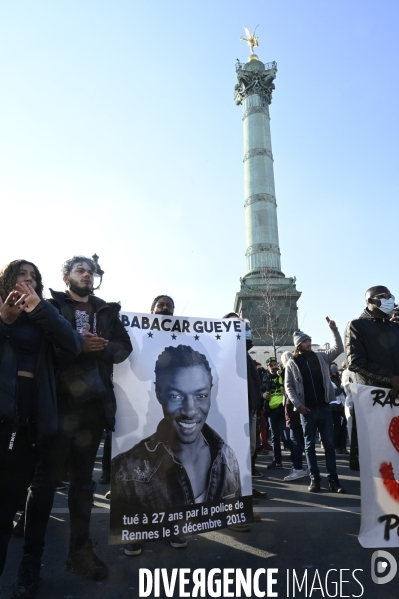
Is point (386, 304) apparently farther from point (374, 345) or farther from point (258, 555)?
point (258, 555)

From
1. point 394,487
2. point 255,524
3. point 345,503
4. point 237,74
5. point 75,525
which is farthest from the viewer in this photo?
point 237,74

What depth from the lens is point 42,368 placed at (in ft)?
9.20

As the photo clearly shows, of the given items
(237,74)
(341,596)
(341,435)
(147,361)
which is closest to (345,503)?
(341,596)

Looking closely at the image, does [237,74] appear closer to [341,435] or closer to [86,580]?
[341,435]

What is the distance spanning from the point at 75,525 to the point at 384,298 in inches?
120

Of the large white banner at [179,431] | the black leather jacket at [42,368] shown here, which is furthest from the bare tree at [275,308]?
the black leather jacket at [42,368]

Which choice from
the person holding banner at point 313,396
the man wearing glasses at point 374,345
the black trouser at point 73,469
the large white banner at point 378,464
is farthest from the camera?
the person holding banner at point 313,396

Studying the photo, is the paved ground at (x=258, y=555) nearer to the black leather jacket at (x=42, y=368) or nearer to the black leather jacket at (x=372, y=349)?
the black leather jacket at (x=42, y=368)

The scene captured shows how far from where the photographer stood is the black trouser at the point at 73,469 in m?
2.86

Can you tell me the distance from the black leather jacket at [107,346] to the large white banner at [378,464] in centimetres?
185

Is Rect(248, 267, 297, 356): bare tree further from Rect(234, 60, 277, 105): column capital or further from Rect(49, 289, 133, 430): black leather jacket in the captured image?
Rect(49, 289, 133, 430): black leather jacket

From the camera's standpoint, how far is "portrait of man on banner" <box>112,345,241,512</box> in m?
3.24

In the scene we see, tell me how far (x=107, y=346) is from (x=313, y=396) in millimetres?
3670

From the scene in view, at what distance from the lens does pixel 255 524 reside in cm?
408
